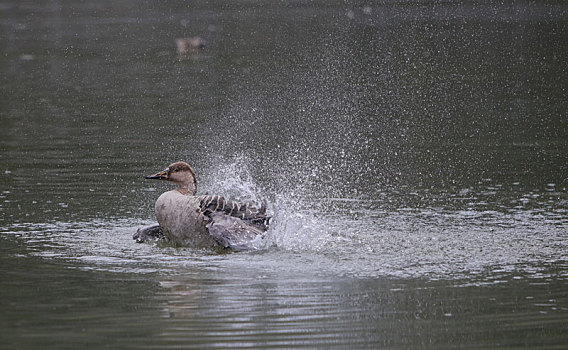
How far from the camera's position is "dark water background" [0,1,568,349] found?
27.4 feet

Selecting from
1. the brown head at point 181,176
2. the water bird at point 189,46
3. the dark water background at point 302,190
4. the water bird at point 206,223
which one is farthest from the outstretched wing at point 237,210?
the water bird at point 189,46

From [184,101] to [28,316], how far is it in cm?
1480

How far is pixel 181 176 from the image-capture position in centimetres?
1198

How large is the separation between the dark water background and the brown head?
70 centimetres

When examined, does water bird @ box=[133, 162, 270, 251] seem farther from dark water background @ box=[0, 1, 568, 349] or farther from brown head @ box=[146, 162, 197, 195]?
brown head @ box=[146, 162, 197, 195]

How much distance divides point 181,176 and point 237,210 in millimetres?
951

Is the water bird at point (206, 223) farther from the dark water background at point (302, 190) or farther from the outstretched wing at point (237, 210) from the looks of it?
the dark water background at point (302, 190)

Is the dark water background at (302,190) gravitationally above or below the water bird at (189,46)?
Answer: below

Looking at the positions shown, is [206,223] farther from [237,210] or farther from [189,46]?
[189,46]

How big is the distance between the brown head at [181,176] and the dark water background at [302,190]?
2.28 ft

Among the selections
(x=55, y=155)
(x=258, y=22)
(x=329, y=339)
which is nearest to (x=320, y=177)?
(x=55, y=155)

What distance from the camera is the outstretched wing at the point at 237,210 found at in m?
Answer: 11.3

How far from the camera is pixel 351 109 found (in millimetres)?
21500

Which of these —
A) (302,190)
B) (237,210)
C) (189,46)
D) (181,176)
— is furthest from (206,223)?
(189,46)
